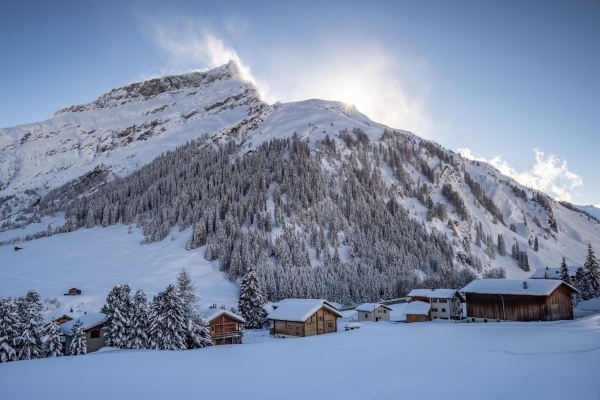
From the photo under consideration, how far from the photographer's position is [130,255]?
91.7 metres

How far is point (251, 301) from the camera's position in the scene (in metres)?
55.2

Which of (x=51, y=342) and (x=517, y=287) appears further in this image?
(x=517, y=287)

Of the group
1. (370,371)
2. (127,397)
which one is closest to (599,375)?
(370,371)

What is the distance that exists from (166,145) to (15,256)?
373ft

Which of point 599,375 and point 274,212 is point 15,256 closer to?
point 274,212

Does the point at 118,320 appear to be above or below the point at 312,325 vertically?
above

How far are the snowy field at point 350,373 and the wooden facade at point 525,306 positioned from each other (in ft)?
50.4

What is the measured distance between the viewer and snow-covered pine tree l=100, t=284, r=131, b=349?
113ft

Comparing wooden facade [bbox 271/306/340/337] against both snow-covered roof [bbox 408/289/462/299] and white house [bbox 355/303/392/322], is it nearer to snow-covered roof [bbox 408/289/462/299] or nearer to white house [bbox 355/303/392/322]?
white house [bbox 355/303/392/322]

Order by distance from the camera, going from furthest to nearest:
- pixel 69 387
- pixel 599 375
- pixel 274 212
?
pixel 274 212
pixel 69 387
pixel 599 375

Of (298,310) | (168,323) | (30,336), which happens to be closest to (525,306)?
(298,310)

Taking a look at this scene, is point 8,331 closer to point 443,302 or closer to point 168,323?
point 168,323

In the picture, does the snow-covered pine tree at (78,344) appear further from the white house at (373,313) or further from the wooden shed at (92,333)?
the white house at (373,313)

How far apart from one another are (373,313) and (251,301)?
67.7ft
